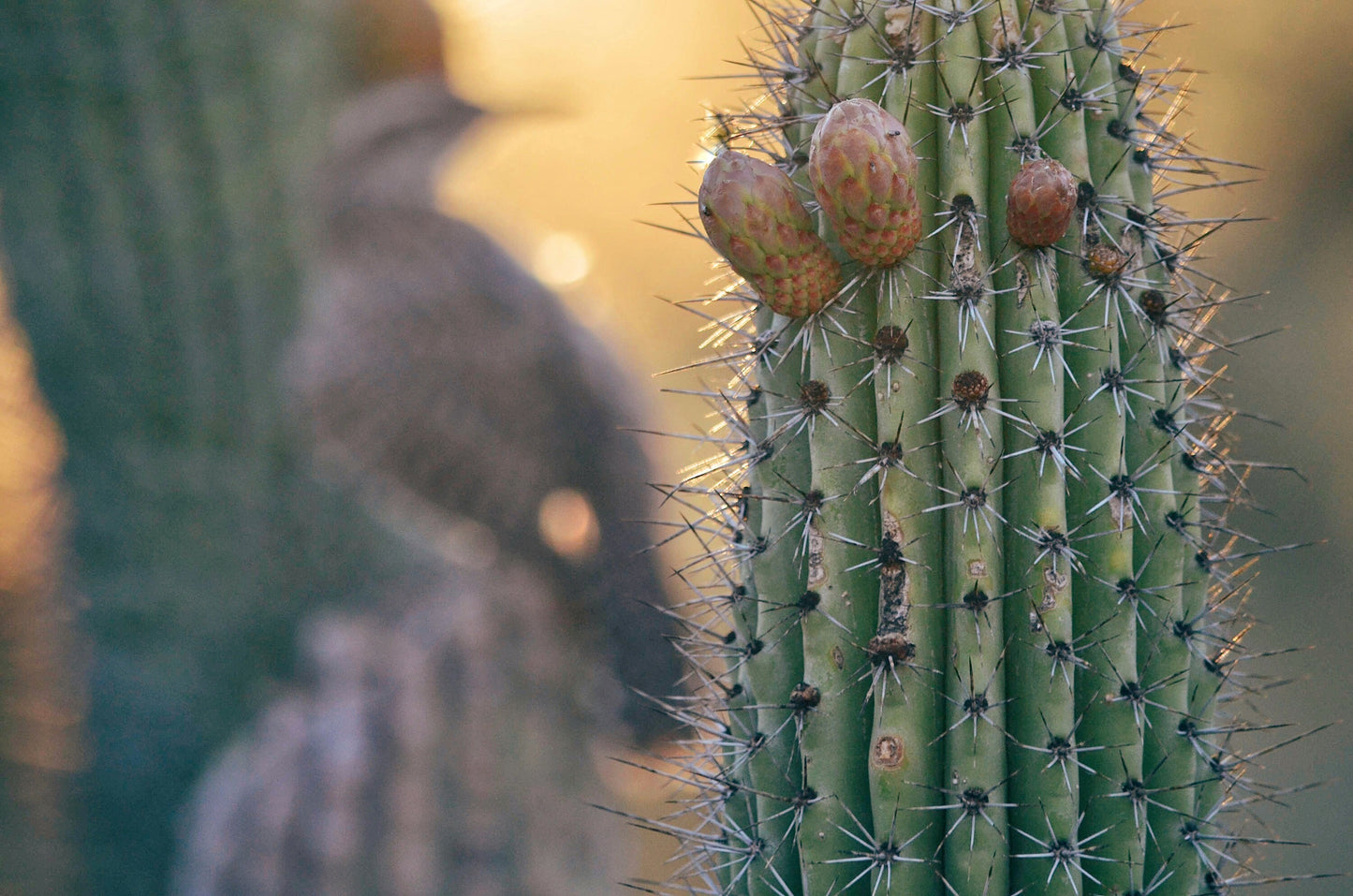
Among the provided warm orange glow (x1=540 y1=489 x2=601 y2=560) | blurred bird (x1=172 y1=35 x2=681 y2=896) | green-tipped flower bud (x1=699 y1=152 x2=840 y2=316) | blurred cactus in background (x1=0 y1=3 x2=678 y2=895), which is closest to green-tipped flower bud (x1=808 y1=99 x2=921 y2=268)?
green-tipped flower bud (x1=699 y1=152 x2=840 y2=316)

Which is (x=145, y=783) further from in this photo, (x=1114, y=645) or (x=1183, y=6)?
(x=1183, y=6)

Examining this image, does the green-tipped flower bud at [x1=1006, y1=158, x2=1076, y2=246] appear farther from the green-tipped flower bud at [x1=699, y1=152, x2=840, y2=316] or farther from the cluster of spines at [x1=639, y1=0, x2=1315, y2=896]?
the green-tipped flower bud at [x1=699, y1=152, x2=840, y2=316]

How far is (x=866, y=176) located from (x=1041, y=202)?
0.17 meters

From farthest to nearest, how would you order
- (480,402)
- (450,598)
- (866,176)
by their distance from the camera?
(480,402), (450,598), (866,176)

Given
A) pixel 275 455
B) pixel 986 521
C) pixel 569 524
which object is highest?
pixel 275 455

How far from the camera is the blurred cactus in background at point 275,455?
10.0 ft

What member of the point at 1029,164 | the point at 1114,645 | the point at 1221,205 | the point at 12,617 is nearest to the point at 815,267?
the point at 1029,164

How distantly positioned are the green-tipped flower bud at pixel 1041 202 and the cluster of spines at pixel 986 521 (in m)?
0.03

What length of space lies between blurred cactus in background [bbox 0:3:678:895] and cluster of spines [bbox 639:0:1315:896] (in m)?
2.11

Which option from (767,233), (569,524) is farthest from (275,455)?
(767,233)

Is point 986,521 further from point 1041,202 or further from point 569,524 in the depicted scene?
point 569,524

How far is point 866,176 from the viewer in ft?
3.06

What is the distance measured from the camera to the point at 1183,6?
4.86 metres

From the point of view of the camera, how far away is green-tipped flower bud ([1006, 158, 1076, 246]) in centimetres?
95
